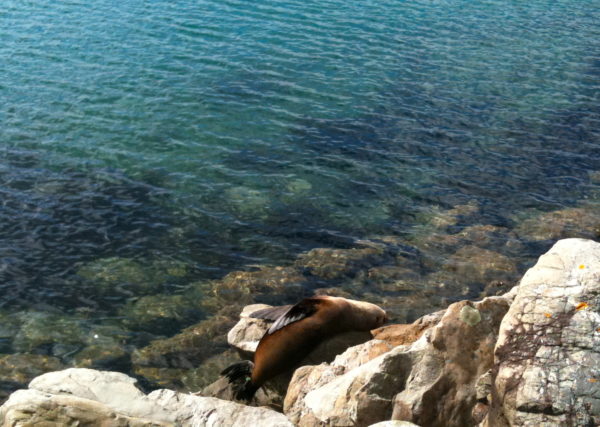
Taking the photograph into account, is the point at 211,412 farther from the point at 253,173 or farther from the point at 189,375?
the point at 253,173


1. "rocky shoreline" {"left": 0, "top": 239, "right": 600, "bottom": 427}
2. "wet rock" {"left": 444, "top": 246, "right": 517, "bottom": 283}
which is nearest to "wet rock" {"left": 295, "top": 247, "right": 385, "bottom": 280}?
"wet rock" {"left": 444, "top": 246, "right": 517, "bottom": 283}

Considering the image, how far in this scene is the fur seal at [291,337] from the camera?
1023 cm

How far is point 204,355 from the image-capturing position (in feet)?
38.0

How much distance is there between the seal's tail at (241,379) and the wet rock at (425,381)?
67.5 inches

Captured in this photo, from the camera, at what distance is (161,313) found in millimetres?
12570

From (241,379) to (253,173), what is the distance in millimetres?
8270

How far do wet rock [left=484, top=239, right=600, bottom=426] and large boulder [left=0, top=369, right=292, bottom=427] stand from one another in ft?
8.49

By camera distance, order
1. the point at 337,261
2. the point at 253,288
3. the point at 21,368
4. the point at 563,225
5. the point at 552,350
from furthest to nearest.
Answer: the point at 563,225 < the point at 337,261 < the point at 253,288 < the point at 21,368 < the point at 552,350

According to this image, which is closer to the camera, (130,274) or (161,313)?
(161,313)

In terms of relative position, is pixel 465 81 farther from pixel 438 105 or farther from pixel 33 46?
pixel 33 46

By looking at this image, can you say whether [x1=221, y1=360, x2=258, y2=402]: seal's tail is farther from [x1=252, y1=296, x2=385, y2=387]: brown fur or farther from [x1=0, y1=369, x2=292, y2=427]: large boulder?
[x1=0, y1=369, x2=292, y2=427]: large boulder

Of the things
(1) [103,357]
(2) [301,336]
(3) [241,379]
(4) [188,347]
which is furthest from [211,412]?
(1) [103,357]

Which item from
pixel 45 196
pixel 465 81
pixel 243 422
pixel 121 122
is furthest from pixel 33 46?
pixel 243 422

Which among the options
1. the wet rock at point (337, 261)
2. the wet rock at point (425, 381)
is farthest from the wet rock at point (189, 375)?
the wet rock at point (337, 261)
